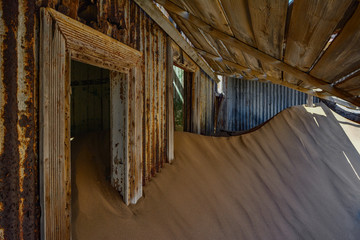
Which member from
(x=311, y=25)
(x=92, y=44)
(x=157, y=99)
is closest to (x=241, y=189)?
(x=157, y=99)

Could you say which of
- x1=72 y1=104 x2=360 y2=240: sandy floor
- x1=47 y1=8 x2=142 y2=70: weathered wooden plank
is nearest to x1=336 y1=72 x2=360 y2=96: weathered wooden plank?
x1=72 y1=104 x2=360 y2=240: sandy floor

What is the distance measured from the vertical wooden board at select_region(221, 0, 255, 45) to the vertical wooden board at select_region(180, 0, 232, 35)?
0.08 m

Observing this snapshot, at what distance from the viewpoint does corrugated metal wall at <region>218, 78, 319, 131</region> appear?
10.1 meters

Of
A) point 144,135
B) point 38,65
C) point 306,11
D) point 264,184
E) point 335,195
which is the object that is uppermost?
point 306,11

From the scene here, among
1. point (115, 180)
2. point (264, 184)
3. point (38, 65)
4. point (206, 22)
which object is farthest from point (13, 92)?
point (264, 184)

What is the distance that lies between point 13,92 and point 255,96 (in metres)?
10.5

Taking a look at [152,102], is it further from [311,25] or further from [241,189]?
[241,189]

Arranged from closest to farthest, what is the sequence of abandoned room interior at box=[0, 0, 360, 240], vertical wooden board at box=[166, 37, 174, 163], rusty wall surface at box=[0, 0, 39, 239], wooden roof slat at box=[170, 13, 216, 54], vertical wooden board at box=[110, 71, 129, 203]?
rusty wall surface at box=[0, 0, 39, 239] → abandoned room interior at box=[0, 0, 360, 240] → vertical wooden board at box=[110, 71, 129, 203] → wooden roof slat at box=[170, 13, 216, 54] → vertical wooden board at box=[166, 37, 174, 163]

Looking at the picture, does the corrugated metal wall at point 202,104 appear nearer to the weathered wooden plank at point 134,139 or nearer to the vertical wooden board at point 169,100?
the vertical wooden board at point 169,100

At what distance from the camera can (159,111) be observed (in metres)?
3.19

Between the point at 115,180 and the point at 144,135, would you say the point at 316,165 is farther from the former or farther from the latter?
the point at 115,180

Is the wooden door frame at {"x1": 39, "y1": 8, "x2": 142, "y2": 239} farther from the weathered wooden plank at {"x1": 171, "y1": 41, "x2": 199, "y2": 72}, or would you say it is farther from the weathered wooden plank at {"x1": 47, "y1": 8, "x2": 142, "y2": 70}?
the weathered wooden plank at {"x1": 171, "y1": 41, "x2": 199, "y2": 72}

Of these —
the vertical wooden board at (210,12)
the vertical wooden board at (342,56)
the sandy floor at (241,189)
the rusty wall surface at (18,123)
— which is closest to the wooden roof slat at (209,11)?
the vertical wooden board at (210,12)

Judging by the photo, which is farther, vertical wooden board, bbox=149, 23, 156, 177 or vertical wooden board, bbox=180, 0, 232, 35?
vertical wooden board, bbox=149, 23, 156, 177
